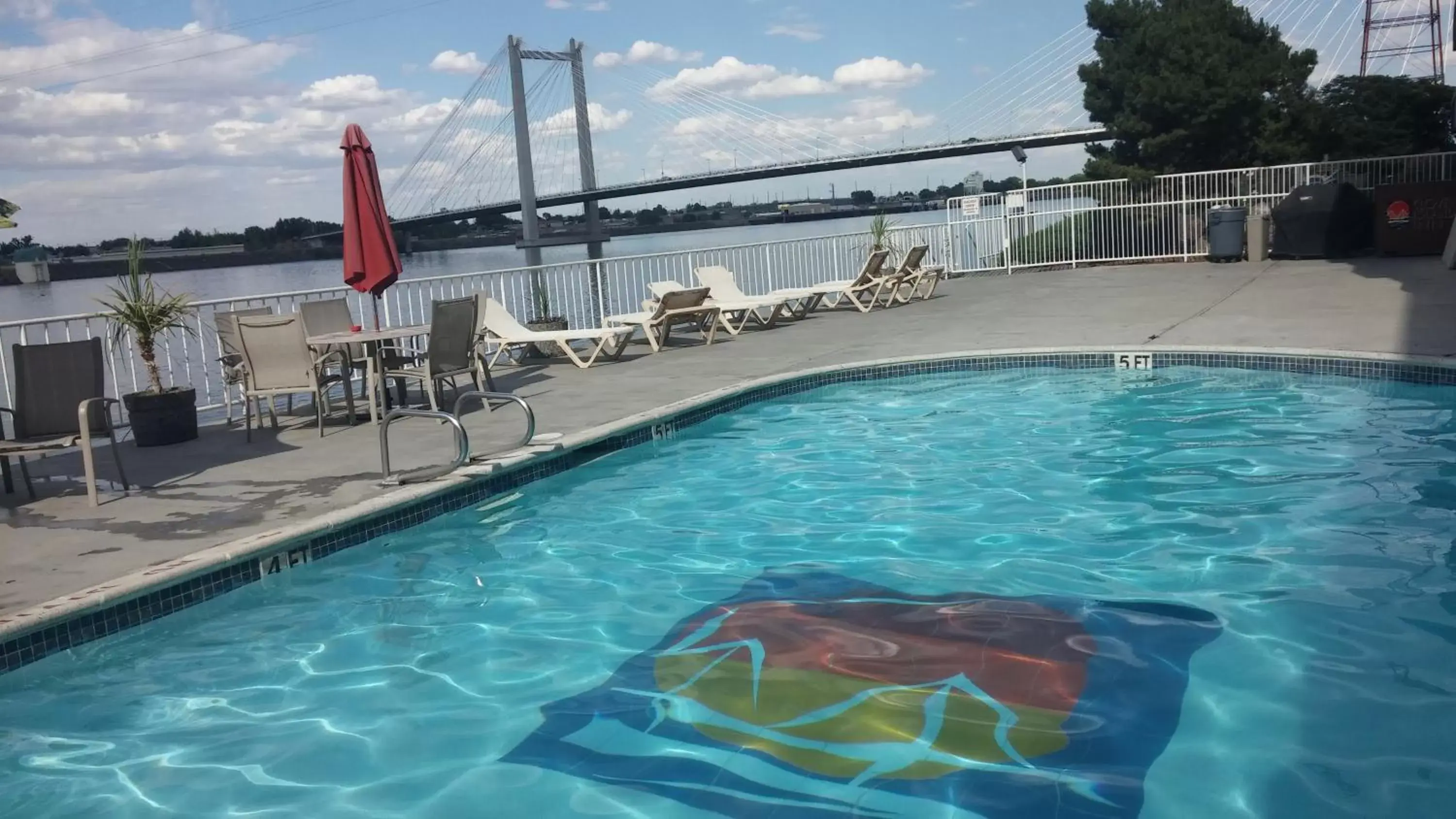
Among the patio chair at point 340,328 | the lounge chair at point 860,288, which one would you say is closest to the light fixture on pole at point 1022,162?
the lounge chair at point 860,288

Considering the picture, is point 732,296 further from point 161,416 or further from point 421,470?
point 421,470

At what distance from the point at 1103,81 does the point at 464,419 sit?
1020 inches

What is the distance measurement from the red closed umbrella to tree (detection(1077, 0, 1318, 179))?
22859 mm

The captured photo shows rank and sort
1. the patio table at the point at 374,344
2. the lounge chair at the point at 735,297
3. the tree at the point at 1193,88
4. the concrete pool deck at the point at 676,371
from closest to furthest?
1. the concrete pool deck at the point at 676,371
2. the patio table at the point at 374,344
3. the lounge chair at the point at 735,297
4. the tree at the point at 1193,88

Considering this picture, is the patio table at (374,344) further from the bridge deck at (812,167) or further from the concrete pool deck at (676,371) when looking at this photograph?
the bridge deck at (812,167)

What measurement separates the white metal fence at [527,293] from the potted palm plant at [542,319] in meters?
0.05

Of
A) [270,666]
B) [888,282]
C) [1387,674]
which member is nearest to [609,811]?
[270,666]

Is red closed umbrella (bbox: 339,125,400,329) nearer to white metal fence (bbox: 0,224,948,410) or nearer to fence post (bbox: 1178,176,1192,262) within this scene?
white metal fence (bbox: 0,224,948,410)

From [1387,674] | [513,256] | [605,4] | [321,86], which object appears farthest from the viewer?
[513,256]

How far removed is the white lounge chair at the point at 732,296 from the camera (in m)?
11.9

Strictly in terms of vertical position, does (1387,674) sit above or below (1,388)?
below

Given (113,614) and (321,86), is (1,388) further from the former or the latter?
(321,86)

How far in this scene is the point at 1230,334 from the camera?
29.1 ft

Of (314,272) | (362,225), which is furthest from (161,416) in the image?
(314,272)
